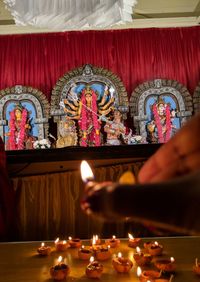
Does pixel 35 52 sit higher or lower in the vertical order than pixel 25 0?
higher

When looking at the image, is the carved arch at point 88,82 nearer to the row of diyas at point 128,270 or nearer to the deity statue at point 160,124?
the deity statue at point 160,124

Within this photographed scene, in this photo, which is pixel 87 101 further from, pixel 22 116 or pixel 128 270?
pixel 128 270

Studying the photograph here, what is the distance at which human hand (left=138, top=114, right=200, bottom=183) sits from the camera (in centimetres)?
31

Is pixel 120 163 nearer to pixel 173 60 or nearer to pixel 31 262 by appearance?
pixel 31 262

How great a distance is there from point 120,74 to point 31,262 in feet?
17.5

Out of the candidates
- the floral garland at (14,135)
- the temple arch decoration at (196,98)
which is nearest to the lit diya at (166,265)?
the floral garland at (14,135)

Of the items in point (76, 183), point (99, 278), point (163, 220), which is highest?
point (163, 220)

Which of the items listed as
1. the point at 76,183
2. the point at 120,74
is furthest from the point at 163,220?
the point at 120,74

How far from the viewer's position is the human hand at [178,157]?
31 centimetres

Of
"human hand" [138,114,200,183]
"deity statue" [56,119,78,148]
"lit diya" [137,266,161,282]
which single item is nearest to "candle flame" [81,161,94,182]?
"human hand" [138,114,200,183]

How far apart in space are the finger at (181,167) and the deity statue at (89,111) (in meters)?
5.60

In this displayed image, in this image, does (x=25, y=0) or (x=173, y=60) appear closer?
(x=25, y=0)

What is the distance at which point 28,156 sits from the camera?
183 centimetres

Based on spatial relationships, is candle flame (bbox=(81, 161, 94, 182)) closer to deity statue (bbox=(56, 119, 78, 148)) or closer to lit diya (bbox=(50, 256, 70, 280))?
lit diya (bbox=(50, 256, 70, 280))
